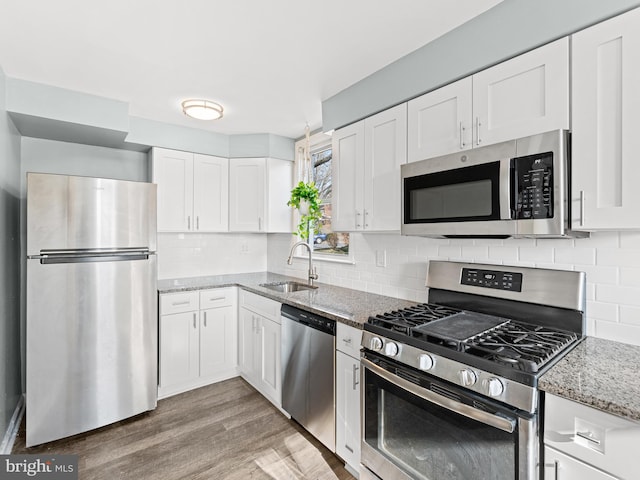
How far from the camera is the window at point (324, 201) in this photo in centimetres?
314

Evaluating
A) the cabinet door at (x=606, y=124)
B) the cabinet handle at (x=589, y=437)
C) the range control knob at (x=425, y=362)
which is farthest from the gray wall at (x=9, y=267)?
the cabinet door at (x=606, y=124)

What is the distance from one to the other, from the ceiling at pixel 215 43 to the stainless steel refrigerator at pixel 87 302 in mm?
712

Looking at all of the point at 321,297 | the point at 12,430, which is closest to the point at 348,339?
the point at 321,297

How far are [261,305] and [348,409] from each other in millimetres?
1174

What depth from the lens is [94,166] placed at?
10.1ft

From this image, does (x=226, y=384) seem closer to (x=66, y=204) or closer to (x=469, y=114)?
(x=66, y=204)

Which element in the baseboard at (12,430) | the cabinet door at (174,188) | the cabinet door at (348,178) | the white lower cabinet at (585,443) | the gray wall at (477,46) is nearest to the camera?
the white lower cabinet at (585,443)

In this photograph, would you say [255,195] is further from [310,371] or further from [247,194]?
[310,371]

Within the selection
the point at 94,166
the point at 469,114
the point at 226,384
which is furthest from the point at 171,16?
the point at 226,384

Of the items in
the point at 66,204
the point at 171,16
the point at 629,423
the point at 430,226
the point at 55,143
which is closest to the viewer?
the point at 629,423

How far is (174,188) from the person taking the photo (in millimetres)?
Answer: 3201

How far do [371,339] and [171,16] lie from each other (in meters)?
1.86

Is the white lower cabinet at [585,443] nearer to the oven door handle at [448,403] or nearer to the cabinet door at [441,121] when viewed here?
the oven door handle at [448,403]

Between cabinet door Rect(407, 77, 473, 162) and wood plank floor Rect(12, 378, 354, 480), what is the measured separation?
6.33ft
